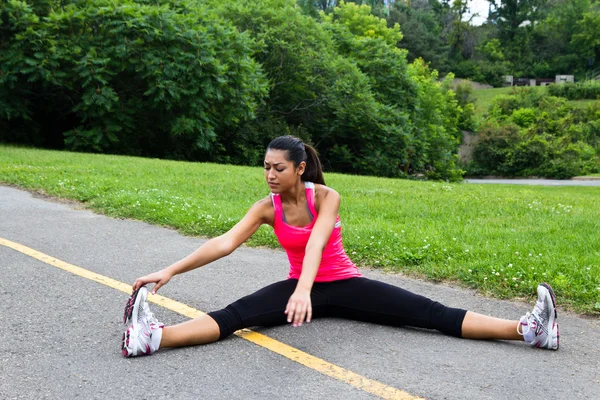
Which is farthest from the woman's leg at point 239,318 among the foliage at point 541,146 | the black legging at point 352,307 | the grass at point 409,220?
the foliage at point 541,146

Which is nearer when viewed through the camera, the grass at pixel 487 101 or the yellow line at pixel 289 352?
the yellow line at pixel 289 352

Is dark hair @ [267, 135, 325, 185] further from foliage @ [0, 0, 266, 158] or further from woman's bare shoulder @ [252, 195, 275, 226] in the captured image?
foliage @ [0, 0, 266, 158]

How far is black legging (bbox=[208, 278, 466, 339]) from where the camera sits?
453 cm

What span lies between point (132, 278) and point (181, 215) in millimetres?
3184

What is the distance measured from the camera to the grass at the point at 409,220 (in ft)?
20.5

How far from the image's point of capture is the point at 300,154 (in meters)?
4.55

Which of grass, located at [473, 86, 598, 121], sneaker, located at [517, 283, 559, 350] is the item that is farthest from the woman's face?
grass, located at [473, 86, 598, 121]

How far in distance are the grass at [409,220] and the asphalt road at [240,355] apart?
0.48 m

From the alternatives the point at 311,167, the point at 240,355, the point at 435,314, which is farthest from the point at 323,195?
the point at 240,355

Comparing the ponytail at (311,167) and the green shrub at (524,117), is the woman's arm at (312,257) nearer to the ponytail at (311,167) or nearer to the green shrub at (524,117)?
the ponytail at (311,167)

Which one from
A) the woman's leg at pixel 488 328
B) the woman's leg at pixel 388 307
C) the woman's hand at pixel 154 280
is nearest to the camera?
the woman's hand at pixel 154 280

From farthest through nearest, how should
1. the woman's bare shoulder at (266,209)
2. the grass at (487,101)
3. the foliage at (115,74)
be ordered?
the grass at (487,101) < the foliage at (115,74) < the woman's bare shoulder at (266,209)

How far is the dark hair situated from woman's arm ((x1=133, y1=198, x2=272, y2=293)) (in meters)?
0.34

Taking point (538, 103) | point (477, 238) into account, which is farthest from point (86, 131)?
point (538, 103)
